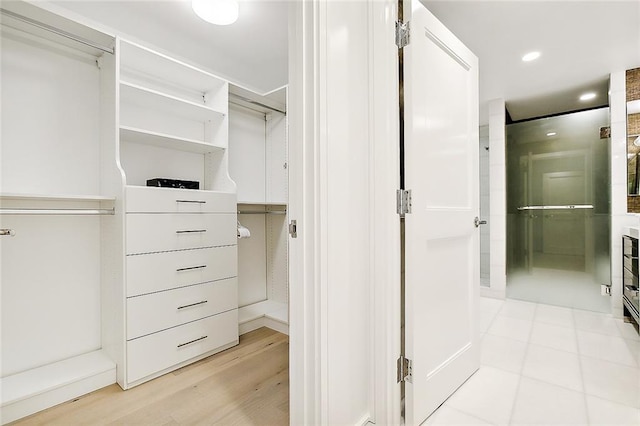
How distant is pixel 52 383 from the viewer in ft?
5.29

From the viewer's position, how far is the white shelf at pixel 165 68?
1.94 m

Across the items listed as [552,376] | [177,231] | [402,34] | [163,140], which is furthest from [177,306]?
[552,376]

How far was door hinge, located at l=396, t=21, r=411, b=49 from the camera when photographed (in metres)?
1.37

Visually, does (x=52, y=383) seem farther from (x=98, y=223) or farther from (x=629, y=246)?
(x=629, y=246)

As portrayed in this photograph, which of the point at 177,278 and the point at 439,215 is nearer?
the point at 439,215

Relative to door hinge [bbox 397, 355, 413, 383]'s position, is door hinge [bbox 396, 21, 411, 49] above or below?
above

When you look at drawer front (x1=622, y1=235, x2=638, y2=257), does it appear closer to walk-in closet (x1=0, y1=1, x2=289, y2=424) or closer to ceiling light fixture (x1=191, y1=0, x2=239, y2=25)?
walk-in closet (x1=0, y1=1, x2=289, y2=424)

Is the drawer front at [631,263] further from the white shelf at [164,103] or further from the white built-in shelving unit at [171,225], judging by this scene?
the white shelf at [164,103]

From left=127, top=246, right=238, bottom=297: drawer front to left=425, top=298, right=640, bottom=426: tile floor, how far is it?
1578 millimetres

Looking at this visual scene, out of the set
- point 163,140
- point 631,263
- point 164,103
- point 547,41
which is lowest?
point 631,263

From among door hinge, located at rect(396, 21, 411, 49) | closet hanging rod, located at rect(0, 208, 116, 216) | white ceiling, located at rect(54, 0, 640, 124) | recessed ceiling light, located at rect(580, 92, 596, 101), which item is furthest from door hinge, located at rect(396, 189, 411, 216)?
recessed ceiling light, located at rect(580, 92, 596, 101)

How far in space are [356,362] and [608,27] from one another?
9.04ft

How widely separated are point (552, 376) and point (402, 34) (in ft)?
6.89

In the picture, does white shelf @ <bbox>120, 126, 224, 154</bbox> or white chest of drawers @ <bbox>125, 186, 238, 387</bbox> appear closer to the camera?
white chest of drawers @ <bbox>125, 186, 238, 387</bbox>
